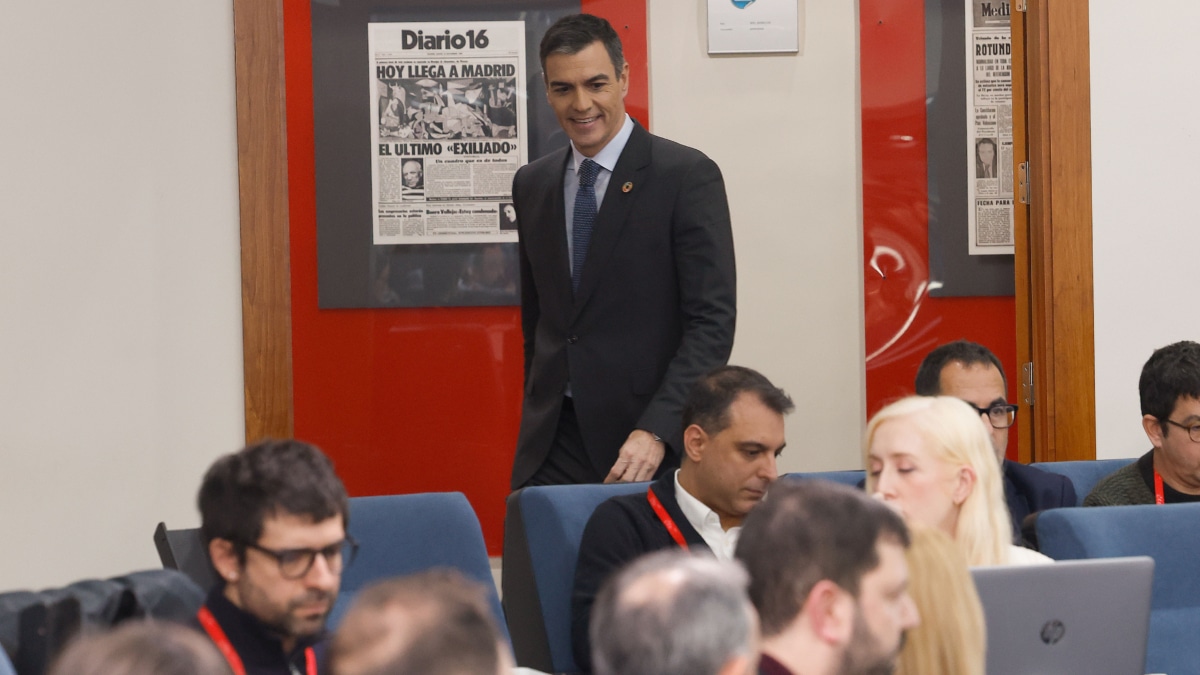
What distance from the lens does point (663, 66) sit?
5246 millimetres

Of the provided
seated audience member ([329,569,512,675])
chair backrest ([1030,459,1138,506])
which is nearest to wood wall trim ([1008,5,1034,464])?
chair backrest ([1030,459,1138,506])

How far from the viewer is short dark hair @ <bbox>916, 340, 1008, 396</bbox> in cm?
379

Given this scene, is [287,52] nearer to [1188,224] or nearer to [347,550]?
[347,550]

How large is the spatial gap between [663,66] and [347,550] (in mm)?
2923

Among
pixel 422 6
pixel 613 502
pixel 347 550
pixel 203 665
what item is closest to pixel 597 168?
pixel 613 502

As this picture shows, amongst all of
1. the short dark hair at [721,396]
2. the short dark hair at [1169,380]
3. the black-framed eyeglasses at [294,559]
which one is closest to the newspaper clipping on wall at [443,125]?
the short dark hair at [721,396]

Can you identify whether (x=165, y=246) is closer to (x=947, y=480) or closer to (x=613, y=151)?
(x=613, y=151)

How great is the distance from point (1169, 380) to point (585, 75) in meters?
1.84

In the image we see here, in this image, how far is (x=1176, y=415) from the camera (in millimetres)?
3691

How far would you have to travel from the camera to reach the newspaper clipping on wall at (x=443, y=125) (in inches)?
199

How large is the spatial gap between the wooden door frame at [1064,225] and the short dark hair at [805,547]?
308 centimetres

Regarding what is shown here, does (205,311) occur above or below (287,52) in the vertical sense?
below

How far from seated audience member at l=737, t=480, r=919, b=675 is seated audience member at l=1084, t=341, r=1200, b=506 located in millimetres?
2185

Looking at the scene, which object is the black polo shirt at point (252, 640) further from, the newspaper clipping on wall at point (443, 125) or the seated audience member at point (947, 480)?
the newspaper clipping on wall at point (443, 125)
